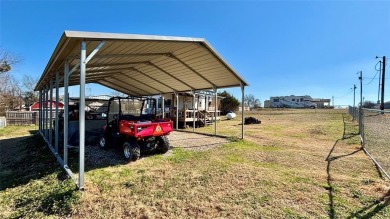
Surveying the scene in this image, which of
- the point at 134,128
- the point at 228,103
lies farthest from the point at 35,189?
the point at 228,103

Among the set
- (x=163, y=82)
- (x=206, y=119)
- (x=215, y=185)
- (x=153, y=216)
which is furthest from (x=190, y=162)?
(x=206, y=119)

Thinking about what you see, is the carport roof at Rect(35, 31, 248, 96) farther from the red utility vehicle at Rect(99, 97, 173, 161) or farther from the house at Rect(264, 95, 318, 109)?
the house at Rect(264, 95, 318, 109)

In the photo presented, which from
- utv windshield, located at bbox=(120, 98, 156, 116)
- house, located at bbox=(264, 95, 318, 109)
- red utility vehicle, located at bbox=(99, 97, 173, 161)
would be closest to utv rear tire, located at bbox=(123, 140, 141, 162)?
red utility vehicle, located at bbox=(99, 97, 173, 161)

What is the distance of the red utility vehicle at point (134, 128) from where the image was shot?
6426 millimetres

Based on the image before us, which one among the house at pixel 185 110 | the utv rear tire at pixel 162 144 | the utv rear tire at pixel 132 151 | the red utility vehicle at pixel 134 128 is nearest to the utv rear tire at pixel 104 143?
the red utility vehicle at pixel 134 128

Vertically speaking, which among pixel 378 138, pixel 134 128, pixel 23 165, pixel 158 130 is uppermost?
pixel 134 128

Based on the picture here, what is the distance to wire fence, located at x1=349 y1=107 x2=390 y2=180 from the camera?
234 inches

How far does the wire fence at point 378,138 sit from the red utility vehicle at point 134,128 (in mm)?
5499

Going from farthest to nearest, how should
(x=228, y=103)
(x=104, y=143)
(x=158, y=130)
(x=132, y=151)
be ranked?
(x=228, y=103) → (x=104, y=143) → (x=158, y=130) → (x=132, y=151)

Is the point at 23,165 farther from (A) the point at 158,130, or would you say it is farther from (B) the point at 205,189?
(B) the point at 205,189

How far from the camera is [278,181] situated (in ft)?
15.8

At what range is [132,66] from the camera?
10039 millimetres

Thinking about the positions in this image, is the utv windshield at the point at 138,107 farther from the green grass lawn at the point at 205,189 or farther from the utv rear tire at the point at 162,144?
the green grass lawn at the point at 205,189

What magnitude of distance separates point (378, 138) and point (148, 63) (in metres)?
9.02
